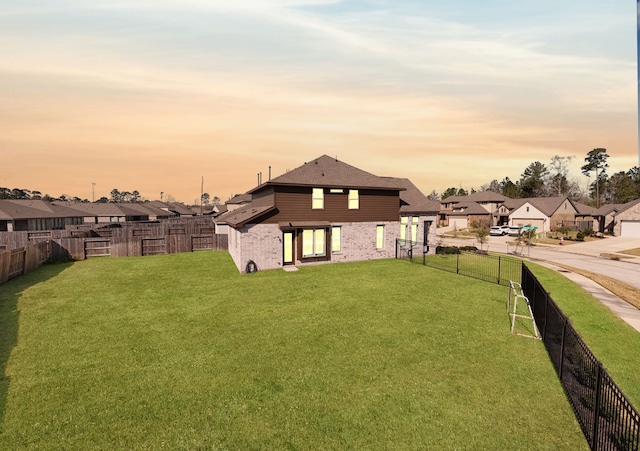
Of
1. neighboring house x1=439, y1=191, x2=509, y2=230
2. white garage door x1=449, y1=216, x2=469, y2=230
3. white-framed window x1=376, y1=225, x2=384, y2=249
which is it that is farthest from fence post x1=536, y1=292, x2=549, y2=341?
white garage door x1=449, y1=216, x2=469, y2=230

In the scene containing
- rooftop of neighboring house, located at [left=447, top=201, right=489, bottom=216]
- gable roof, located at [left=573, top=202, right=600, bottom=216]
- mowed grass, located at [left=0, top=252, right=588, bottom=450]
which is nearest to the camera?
mowed grass, located at [left=0, top=252, right=588, bottom=450]

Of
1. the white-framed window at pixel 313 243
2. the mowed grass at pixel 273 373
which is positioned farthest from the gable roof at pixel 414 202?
the mowed grass at pixel 273 373

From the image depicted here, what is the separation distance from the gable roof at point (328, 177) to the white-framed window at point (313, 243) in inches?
136

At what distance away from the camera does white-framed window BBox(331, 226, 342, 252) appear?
2459cm

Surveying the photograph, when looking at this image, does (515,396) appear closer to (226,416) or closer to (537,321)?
(537,321)

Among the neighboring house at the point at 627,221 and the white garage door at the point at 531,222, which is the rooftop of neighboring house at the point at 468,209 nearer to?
the white garage door at the point at 531,222

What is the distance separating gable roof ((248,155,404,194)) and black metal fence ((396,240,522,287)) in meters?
5.71

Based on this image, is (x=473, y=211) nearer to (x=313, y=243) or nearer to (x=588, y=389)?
(x=313, y=243)

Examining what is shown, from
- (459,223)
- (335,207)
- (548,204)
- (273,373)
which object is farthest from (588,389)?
(459,223)

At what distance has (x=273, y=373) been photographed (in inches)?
337

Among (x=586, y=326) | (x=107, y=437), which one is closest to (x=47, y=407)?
(x=107, y=437)

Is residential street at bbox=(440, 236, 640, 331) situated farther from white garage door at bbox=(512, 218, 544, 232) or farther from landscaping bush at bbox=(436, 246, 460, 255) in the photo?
white garage door at bbox=(512, 218, 544, 232)

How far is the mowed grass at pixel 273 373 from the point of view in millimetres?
6383

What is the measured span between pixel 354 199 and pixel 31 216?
5649 centimetres
